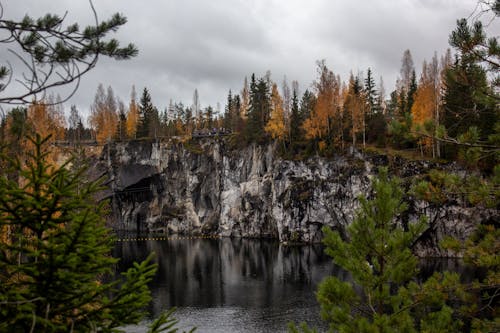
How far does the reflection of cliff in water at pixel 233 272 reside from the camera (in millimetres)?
31109

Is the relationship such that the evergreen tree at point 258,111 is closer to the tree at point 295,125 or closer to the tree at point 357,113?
the tree at point 295,125

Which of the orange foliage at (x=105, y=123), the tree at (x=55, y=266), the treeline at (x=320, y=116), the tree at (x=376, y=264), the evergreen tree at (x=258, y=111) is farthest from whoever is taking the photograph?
the orange foliage at (x=105, y=123)

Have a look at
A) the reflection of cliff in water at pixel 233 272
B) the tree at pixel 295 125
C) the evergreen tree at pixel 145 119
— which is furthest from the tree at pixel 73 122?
the tree at pixel 295 125

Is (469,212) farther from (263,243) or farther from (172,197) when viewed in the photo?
(172,197)

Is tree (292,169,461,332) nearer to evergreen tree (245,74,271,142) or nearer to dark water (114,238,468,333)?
dark water (114,238,468,333)

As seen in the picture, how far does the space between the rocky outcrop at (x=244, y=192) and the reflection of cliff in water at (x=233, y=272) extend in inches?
198

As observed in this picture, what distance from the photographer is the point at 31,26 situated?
409 centimetres

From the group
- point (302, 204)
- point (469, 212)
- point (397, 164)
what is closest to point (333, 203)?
point (302, 204)

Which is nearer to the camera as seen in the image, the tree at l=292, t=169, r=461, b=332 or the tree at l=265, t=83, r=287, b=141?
the tree at l=292, t=169, r=461, b=332

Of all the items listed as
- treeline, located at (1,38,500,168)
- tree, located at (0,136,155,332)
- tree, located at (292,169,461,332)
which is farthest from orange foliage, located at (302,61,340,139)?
tree, located at (0,136,155,332)

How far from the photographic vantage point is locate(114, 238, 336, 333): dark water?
2641 cm

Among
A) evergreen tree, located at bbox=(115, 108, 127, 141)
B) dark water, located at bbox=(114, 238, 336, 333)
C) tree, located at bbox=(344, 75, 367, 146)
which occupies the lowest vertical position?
dark water, located at bbox=(114, 238, 336, 333)

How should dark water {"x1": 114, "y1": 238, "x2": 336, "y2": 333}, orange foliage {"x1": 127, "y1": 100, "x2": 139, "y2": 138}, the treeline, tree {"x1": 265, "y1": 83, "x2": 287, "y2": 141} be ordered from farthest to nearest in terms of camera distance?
orange foliage {"x1": 127, "y1": 100, "x2": 139, "y2": 138} → tree {"x1": 265, "y1": 83, "x2": 287, "y2": 141} → the treeline → dark water {"x1": 114, "y1": 238, "x2": 336, "y2": 333}

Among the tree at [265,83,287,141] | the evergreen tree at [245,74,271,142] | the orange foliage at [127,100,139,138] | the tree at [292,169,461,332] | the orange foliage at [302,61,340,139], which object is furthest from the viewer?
the orange foliage at [127,100,139,138]
